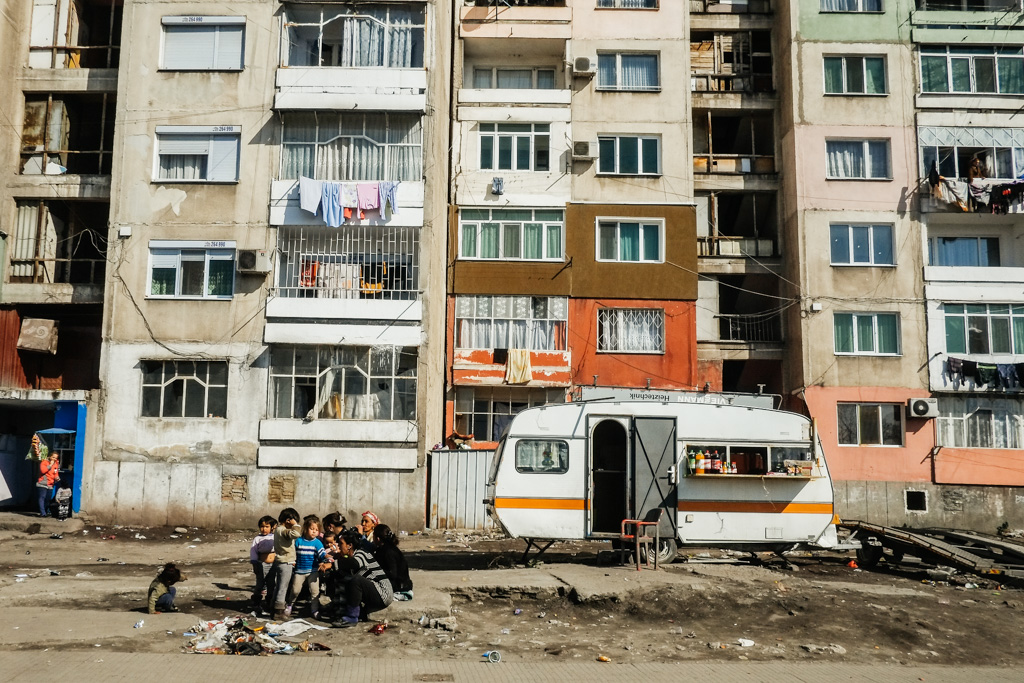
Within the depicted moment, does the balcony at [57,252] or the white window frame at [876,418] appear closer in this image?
the balcony at [57,252]

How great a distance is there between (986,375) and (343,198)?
19.0 meters

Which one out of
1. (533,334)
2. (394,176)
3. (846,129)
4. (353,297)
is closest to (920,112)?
(846,129)

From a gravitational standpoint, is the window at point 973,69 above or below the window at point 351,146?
above

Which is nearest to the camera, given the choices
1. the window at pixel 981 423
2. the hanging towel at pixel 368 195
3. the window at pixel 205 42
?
the hanging towel at pixel 368 195

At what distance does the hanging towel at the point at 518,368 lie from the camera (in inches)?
990

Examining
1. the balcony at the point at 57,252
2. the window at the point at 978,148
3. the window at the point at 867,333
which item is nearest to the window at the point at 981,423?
the window at the point at 867,333

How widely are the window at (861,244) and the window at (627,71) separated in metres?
7.31

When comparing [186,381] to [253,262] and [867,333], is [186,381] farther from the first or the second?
[867,333]

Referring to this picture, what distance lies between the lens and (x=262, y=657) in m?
9.95

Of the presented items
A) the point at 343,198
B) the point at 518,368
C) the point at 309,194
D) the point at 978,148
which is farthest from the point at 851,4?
the point at 309,194

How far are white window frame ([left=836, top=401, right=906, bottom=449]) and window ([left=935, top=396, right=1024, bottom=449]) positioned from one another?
1012 millimetres

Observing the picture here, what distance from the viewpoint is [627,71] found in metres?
27.8

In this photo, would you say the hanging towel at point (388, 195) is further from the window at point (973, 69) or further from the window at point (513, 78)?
the window at point (973, 69)

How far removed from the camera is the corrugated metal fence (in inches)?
869
